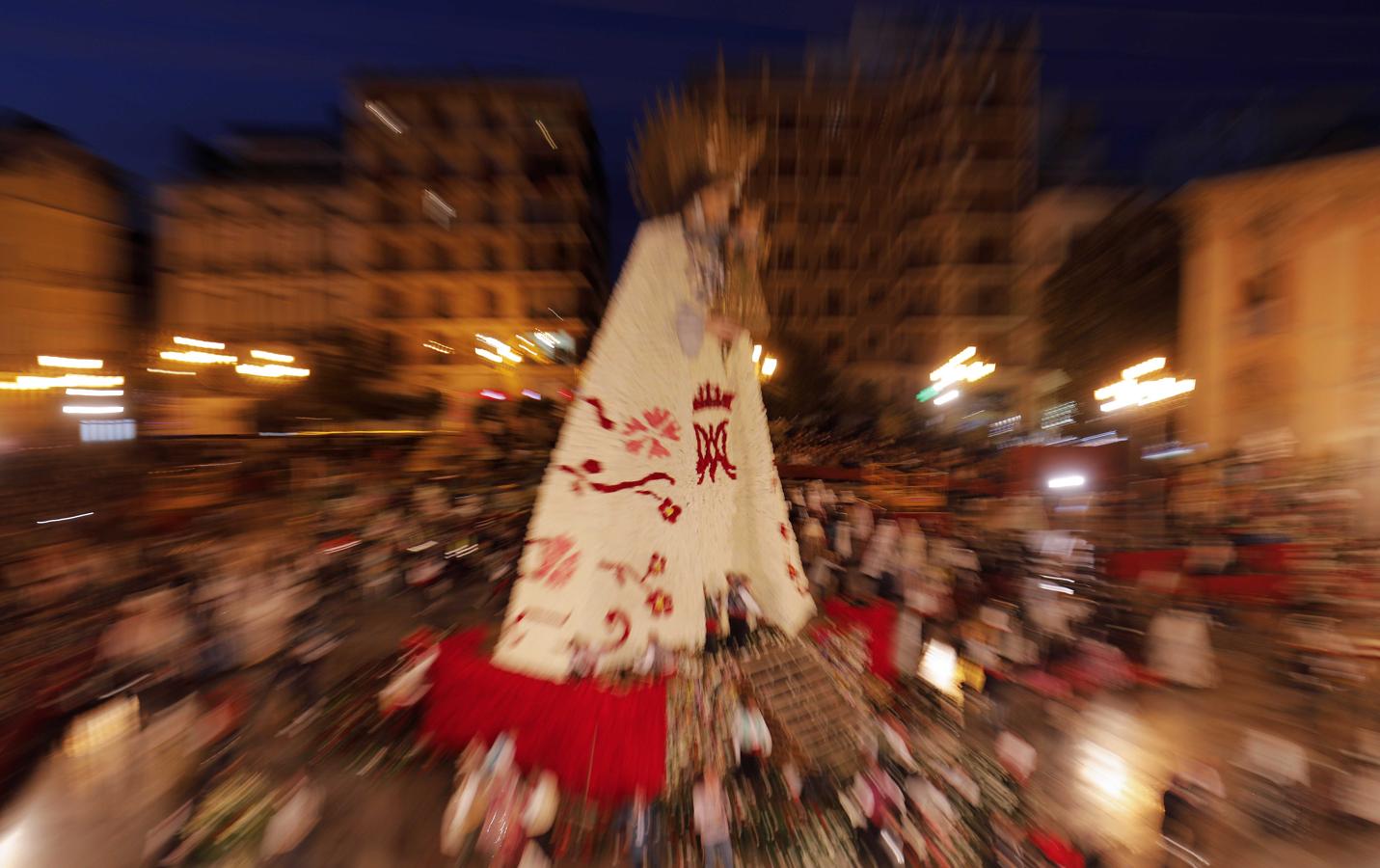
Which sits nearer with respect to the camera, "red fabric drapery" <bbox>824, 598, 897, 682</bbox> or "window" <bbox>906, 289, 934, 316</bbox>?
"red fabric drapery" <bbox>824, 598, 897, 682</bbox>

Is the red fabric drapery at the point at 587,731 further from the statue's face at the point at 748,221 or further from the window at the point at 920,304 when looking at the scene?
the window at the point at 920,304

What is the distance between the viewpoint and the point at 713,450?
3219mm

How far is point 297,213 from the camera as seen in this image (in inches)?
1044

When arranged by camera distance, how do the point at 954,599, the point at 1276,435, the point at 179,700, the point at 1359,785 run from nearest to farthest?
the point at 1359,785, the point at 179,700, the point at 954,599, the point at 1276,435

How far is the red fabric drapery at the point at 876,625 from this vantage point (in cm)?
396

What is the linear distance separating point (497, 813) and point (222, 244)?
1268 inches

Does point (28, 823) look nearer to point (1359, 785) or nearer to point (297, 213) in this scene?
point (1359, 785)


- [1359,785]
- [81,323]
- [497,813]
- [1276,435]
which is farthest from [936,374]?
[81,323]

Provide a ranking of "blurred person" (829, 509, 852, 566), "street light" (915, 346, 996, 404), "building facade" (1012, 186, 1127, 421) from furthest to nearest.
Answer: "building facade" (1012, 186, 1127, 421), "street light" (915, 346, 996, 404), "blurred person" (829, 509, 852, 566)

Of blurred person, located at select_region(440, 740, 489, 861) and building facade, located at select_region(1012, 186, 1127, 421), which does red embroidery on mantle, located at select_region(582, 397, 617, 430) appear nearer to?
blurred person, located at select_region(440, 740, 489, 861)

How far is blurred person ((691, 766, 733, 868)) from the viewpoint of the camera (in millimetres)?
2510

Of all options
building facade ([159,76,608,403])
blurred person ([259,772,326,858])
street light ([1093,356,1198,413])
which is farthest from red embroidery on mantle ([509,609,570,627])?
building facade ([159,76,608,403])

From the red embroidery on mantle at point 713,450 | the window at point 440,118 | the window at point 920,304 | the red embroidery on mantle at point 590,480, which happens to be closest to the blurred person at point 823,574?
the red embroidery on mantle at point 713,450

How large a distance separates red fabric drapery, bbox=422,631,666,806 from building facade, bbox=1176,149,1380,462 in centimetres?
1408
